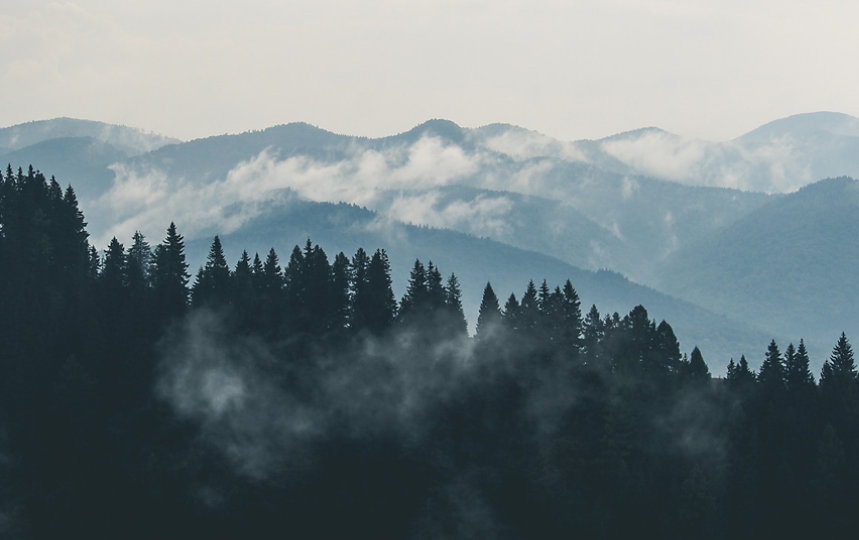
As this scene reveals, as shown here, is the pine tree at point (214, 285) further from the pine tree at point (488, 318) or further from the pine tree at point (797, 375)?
the pine tree at point (797, 375)

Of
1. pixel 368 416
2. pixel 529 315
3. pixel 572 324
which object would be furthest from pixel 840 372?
pixel 368 416

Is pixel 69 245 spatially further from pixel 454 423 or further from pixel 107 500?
pixel 454 423

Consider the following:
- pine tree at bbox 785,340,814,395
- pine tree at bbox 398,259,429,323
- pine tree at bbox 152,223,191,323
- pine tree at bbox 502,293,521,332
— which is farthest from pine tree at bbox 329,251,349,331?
pine tree at bbox 785,340,814,395

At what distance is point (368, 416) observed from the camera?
16125 centimetres

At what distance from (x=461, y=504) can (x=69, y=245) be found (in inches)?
2560

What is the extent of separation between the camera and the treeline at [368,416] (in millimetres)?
147125

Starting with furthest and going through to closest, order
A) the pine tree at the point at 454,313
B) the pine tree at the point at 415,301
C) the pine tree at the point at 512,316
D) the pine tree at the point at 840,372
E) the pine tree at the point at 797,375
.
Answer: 1. the pine tree at the point at 415,301
2. the pine tree at the point at 454,313
3. the pine tree at the point at 512,316
4. the pine tree at the point at 797,375
5. the pine tree at the point at 840,372

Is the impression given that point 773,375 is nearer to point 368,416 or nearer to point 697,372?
point 697,372

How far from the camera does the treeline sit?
147 m

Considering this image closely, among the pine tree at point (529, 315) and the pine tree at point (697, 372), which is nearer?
the pine tree at point (697, 372)

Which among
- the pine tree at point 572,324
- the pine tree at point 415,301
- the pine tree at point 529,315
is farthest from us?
the pine tree at point 415,301

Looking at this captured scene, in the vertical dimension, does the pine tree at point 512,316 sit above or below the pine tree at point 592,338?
above

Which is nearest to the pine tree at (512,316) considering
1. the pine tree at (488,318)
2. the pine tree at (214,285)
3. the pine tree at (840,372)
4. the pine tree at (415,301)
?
the pine tree at (488,318)

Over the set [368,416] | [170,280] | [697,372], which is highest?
[170,280]
